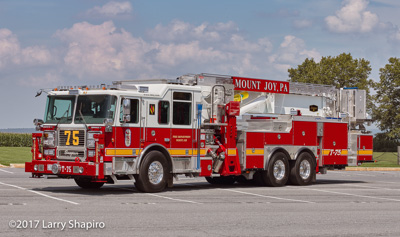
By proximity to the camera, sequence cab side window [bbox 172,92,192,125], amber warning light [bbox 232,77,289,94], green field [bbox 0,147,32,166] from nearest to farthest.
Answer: cab side window [bbox 172,92,192,125], amber warning light [bbox 232,77,289,94], green field [bbox 0,147,32,166]

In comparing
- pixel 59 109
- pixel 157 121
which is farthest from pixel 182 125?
pixel 59 109

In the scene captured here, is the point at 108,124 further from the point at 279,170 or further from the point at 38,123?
the point at 279,170

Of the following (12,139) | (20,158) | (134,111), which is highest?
(134,111)

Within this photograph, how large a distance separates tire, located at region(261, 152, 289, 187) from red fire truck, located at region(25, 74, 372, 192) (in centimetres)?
3

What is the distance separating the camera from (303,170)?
21.1 meters

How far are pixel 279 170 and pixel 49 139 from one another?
726 cm

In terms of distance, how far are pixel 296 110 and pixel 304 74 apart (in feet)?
167

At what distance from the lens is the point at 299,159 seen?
818 inches

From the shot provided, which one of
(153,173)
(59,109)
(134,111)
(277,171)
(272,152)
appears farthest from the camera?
(277,171)

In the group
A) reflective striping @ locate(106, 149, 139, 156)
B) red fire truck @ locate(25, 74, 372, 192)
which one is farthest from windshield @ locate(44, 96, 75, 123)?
reflective striping @ locate(106, 149, 139, 156)

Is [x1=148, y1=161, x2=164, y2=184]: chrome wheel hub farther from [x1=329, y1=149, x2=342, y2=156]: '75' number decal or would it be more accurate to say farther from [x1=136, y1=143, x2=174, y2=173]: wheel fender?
[x1=329, y1=149, x2=342, y2=156]: '75' number decal

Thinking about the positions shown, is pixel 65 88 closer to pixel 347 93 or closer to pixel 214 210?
pixel 214 210

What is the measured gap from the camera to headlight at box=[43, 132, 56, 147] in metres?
16.8

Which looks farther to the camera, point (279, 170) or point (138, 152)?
point (279, 170)
